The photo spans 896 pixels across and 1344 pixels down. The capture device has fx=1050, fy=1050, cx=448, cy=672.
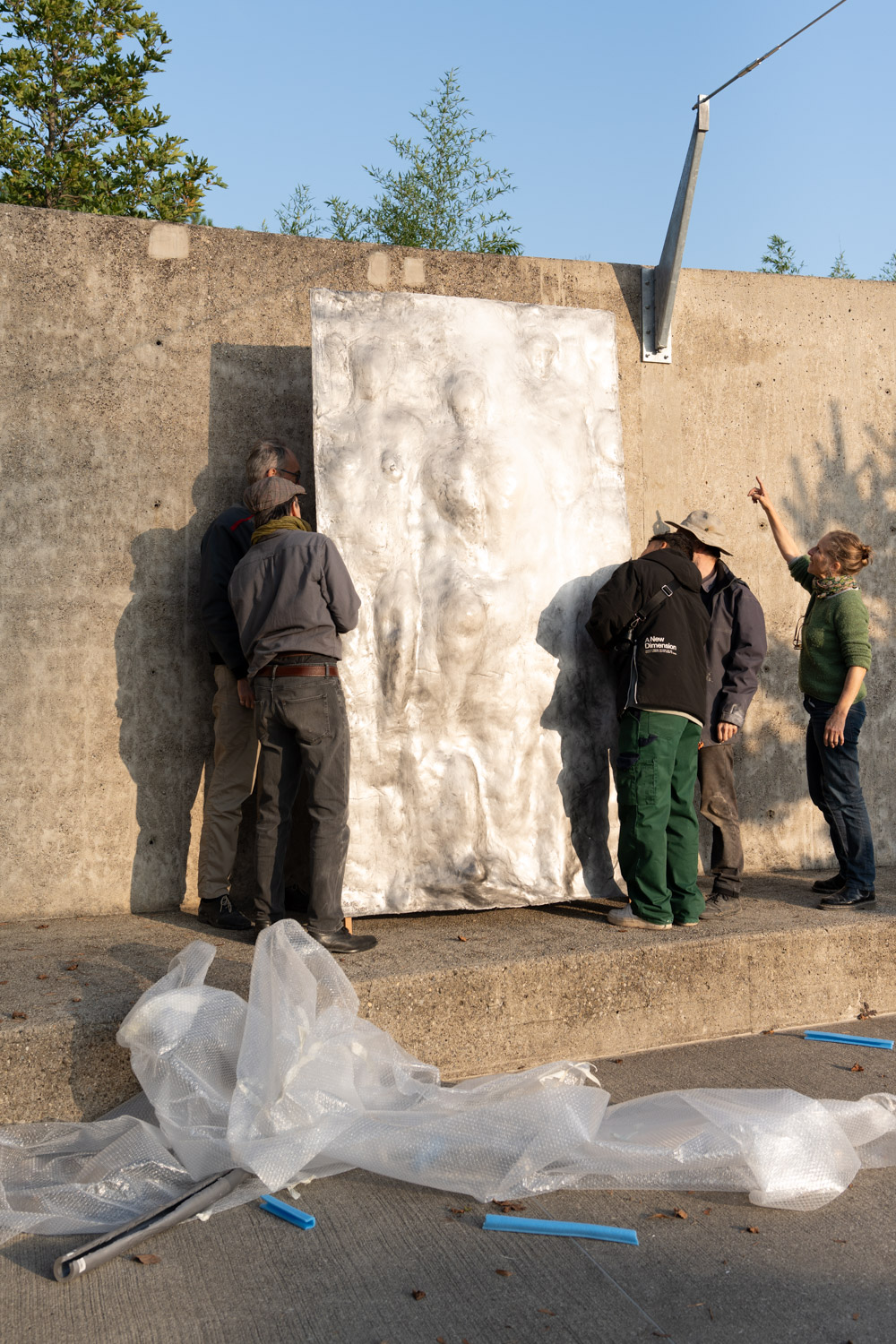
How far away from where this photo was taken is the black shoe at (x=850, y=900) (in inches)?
178

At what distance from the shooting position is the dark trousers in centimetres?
477

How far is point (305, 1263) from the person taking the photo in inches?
93.3

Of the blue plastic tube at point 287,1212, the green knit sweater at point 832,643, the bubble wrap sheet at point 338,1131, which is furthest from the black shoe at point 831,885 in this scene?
the blue plastic tube at point 287,1212

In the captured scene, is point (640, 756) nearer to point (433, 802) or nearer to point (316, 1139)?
point (433, 802)

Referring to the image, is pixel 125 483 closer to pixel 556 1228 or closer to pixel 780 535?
pixel 780 535

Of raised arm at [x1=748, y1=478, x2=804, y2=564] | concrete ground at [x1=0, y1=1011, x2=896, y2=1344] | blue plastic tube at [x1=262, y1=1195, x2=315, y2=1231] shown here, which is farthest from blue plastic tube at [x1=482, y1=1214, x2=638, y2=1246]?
raised arm at [x1=748, y1=478, x2=804, y2=564]

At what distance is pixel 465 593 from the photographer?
4363 mm

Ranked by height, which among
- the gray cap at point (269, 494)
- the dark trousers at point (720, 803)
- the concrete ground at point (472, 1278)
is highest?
the gray cap at point (269, 494)

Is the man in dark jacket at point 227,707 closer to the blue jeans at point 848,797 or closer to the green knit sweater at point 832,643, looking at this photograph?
the green knit sweater at point 832,643

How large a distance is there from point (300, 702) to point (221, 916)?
3.34 feet

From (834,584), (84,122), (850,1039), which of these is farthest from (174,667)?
(84,122)

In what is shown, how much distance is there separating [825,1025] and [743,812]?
1504mm

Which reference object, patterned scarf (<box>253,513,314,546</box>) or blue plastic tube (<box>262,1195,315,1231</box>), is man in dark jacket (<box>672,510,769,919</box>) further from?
blue plastic tube (<box>262,1195,315,1231</box>)

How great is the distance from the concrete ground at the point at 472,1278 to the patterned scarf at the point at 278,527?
2.24 meters
